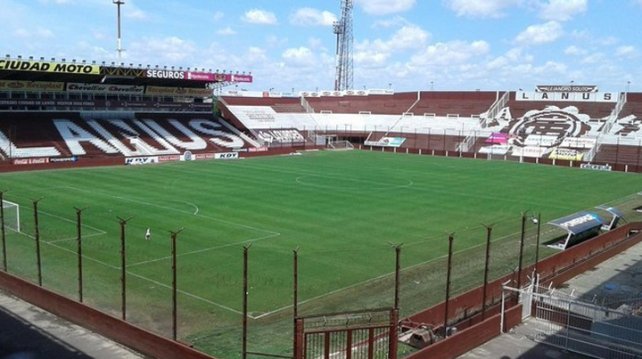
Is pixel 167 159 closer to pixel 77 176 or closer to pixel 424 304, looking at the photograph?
pixel 77 176

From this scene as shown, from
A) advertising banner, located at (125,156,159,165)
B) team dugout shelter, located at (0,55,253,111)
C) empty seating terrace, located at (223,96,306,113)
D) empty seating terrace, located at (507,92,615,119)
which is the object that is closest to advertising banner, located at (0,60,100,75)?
team dugout shelter, located at (0,55,253,111)

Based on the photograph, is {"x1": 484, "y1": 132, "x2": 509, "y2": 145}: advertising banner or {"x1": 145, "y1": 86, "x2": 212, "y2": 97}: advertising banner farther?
{"x1": 484, "y1": 132, "x2": 509, "y2": 145}: advertising banner

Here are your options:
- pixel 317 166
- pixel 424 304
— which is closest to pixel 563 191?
pixel 317 166

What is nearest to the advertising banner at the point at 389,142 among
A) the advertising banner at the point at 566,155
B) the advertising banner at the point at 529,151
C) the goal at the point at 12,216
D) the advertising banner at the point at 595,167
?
the advertising banner at the point at 529,151

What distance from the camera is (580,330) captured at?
15969mm

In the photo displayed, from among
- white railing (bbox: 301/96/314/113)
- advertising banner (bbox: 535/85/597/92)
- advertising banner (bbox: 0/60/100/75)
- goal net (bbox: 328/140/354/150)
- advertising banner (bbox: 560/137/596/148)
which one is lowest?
goal net (bbox: 328/140/354/150)

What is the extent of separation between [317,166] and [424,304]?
3864 cm

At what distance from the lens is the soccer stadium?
15992 millimetres

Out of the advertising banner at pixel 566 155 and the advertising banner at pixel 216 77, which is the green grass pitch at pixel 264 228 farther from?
the advertising banner at pixel 216 77

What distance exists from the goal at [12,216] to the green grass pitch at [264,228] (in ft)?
1.44

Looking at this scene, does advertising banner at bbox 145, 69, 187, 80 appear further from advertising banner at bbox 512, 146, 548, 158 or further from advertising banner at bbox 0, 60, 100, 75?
advertising banner at bbox 512, 146, 548, 158

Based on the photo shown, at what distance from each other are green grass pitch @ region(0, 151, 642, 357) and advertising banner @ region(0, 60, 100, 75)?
35.9 ft

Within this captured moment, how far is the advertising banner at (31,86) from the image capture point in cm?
5897

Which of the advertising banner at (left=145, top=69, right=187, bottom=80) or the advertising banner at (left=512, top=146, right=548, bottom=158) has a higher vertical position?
the advertising banner at (left=145, top=69, right=187, bottom=80)
